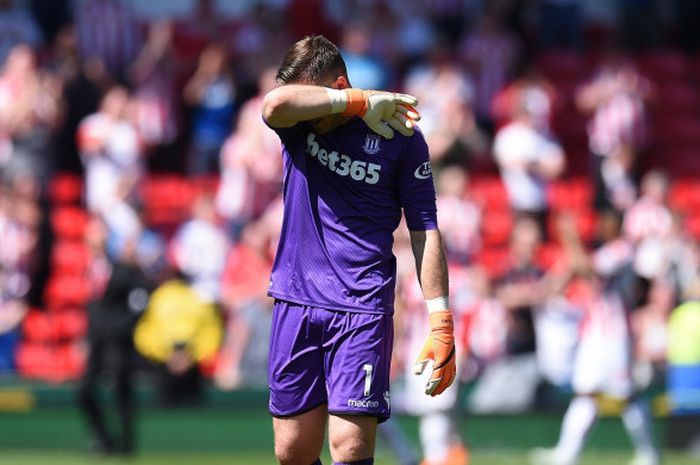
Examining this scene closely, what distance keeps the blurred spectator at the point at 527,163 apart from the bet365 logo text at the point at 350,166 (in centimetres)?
1019

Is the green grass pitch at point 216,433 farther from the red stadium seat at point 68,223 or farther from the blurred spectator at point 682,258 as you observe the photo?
the red stadium seat at point 68,223

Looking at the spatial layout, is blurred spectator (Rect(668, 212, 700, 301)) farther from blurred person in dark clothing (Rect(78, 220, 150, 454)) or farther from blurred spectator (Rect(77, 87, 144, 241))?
blurred spectator (Rect(77, 87, 144, 241))

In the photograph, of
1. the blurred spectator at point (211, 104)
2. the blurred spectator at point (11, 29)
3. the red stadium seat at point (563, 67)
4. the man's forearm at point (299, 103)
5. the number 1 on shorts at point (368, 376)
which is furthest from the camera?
the red stadium seat at point (563, 67)

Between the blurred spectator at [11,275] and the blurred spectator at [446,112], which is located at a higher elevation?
the blurred spectator at [446,112]

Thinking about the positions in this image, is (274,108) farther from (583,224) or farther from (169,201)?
(583,224)

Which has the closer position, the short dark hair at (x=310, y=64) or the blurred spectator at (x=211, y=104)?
the short dark hair at (x=310, y=64)

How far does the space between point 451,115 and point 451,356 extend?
10.4 metres

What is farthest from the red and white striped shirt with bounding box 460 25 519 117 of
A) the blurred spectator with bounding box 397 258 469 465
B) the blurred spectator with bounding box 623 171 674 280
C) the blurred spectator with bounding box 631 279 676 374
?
the blurred spectator with bounding box 397 258 469 465

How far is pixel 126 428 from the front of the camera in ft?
47.8

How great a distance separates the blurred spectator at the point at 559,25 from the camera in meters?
20.5

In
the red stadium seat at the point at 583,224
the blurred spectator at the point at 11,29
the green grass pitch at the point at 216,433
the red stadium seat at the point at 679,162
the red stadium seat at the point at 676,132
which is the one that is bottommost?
the green grass pitch at the point at 216,433

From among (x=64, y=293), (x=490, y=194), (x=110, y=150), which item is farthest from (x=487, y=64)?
(x=64, y=293)

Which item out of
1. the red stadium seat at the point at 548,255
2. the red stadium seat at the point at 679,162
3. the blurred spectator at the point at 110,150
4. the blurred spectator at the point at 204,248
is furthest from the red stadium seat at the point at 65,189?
the red stadium seat at the point at 679,162

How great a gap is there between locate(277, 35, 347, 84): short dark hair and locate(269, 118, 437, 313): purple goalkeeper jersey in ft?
0.75
